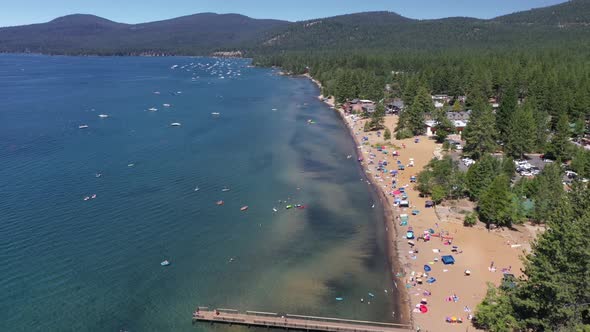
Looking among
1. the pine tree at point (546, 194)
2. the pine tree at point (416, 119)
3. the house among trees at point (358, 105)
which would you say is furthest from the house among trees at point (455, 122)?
the pine tree at point (546, 194)

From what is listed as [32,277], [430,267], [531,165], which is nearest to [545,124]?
[531,165]

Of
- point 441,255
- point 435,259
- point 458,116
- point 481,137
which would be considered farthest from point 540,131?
point 435,259

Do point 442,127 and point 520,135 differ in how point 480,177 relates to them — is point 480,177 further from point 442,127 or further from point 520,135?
point 442,127

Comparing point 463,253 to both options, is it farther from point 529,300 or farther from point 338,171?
point 338,171

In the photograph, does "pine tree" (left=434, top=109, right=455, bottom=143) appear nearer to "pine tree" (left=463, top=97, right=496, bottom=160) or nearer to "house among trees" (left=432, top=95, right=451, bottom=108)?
"pine tree" (left=463, top=97, right=496, bottom=160)

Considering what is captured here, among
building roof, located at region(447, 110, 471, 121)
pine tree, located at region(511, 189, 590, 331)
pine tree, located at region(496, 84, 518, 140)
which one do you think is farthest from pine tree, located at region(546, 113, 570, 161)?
pine tree, located at region(511, 189, 590, 331)

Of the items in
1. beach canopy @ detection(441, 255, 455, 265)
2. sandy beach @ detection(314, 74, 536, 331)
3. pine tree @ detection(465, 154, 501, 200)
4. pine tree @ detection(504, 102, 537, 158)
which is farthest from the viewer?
pine tree @ detection(504, 102, 537, 158)

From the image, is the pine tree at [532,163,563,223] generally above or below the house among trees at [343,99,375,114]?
below

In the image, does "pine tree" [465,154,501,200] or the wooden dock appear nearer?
the wooden dock

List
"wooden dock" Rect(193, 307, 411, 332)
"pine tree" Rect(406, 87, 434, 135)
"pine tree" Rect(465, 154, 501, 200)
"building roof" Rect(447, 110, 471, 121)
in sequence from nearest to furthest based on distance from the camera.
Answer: "wooden dock" Rect(193, 307, 411, 332), "pine tree" Rect(465, 154, 501, 200), "pine tree" Rect(406, 87, 434, 135), "building roof" Rect(447, 110, 471, 121)
